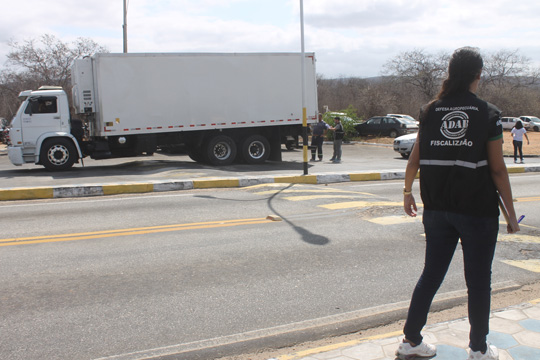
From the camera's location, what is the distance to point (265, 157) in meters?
18.9

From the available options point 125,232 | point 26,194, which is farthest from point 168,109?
point 125,232

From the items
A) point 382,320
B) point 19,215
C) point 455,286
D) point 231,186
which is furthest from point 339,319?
point 231,186

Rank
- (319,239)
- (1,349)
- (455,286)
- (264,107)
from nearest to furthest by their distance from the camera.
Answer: (1,349), (455,286), (319,239), (264,107)

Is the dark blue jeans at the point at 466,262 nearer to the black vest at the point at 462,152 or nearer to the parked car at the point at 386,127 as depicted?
the black vest at the point at 462,152

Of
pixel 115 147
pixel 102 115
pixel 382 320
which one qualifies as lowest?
pixel 382 320

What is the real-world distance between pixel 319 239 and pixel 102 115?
11.6m

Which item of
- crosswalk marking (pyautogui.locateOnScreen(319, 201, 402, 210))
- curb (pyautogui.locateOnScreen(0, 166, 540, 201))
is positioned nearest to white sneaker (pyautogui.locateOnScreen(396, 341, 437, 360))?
crosswalk marking (pyautogui.locateOnScreen(319, 201, 402, 210))

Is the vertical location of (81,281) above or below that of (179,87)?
below

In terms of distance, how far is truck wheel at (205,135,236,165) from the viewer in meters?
17.9

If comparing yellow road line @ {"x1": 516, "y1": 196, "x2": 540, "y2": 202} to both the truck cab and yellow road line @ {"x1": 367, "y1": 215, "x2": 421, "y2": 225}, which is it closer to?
yellow road line @ {"x1": 367, "y1": 215, "x2": 421, "y2": 225}

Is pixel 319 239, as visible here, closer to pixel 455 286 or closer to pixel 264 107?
pixel 455 286

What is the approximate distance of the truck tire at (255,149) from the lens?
1848 cm

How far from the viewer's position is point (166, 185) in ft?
39.7

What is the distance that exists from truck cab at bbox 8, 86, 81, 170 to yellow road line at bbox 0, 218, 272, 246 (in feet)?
32.3
